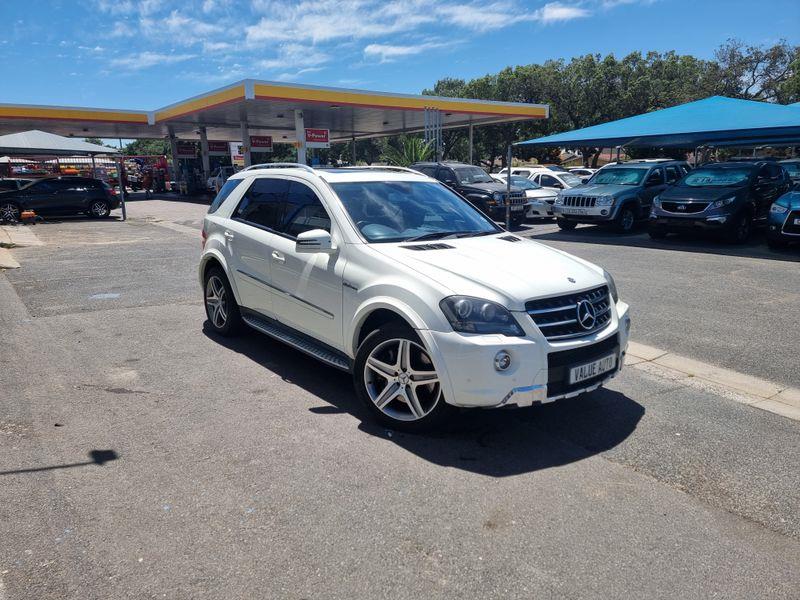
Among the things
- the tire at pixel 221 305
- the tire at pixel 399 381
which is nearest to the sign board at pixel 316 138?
the tire at pixel 221 305

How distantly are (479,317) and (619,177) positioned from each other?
14.4m

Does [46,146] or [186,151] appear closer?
[46,146]

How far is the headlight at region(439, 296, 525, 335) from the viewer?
12.2 ft

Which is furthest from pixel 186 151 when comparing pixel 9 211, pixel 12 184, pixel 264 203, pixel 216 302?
pixel 264 203

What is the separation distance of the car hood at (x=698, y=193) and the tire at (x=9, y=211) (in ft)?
67.0

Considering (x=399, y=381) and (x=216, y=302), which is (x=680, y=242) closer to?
(x=216, y=302)

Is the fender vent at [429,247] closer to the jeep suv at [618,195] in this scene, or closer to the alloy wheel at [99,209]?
the jeep suv at [618,195]

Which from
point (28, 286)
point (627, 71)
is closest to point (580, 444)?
point (28, 286)

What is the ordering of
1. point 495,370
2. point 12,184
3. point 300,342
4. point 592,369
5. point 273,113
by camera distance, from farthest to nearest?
point 273,113 → point 12,184 → point 300,342 → point 592,369 → point 495,370

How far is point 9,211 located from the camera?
20562mm

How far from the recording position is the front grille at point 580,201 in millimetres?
15336

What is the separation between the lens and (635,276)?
9797 millimetres

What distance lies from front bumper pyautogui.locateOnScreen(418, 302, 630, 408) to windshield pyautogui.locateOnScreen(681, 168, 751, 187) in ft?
40.0

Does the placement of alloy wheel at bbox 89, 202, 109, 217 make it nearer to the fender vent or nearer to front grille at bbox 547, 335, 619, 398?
the fender vent
